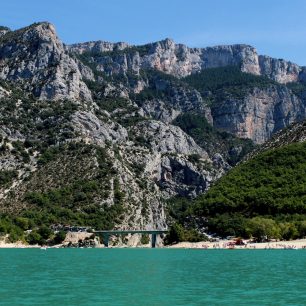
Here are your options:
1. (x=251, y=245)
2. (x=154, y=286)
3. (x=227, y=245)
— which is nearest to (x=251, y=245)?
(x=251, y=245)

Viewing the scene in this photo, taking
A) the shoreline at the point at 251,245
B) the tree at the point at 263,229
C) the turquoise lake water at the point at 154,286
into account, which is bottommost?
the turquoise lake water at the point at 154,286

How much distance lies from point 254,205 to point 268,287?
141m

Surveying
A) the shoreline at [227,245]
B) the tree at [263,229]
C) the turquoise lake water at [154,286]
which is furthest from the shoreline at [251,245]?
the turquoise lake water at [154,286]

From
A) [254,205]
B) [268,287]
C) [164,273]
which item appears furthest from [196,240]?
[268,287]

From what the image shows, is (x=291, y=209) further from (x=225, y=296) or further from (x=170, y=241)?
(x=225, y=296)

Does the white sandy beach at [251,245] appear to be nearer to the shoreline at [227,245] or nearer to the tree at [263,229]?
the shoreline at [227,245]

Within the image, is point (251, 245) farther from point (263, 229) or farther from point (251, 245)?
point (263, 229)

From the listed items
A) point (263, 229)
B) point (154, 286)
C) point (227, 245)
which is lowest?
point (154, 286)

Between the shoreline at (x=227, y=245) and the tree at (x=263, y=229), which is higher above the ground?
the tree at (x=263, y=229)

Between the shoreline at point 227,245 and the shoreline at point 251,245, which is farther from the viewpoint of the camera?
the shoreline at point 227,245

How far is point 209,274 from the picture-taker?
246ft

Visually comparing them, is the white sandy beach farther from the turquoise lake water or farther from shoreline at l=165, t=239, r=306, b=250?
the turquoise lake water

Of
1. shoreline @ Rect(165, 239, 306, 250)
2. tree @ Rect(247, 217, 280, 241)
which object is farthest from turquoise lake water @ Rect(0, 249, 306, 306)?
tree @ Rect(247, 217, 280, 241)

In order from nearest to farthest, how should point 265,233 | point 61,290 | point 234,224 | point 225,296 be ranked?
point 225,296 < point 61,290 < point 265,233 < point 234,224
